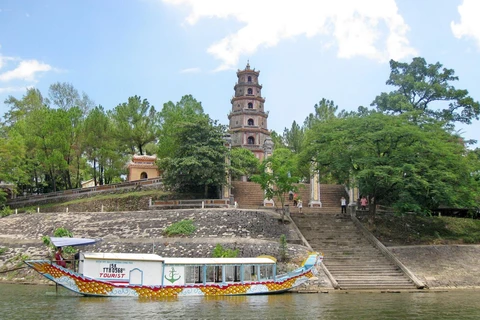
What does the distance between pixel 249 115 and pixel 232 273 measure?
132ft

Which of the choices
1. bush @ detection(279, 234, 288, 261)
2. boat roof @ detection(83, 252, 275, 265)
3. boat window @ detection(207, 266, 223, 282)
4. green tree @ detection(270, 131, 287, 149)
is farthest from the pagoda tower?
boat window @ detection(207, 266, 223, 282)

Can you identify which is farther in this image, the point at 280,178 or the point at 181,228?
the point at 280,178

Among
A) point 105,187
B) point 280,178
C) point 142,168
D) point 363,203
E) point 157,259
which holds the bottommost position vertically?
point 157,259

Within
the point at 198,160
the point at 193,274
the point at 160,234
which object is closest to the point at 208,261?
the point at 193,274

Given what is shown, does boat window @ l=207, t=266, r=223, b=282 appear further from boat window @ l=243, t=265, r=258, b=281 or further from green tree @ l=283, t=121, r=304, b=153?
green tree @ l=283, t=121, r=304, b=153

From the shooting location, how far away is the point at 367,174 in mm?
28797

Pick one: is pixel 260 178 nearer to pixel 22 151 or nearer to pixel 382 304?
pixel 382 304

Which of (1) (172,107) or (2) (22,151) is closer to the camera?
(2) (22,151)

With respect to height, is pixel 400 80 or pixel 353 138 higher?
pixel 400 80

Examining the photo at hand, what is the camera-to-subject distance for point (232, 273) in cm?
2131

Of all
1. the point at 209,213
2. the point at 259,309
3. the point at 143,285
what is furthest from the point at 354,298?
the point at 209,213

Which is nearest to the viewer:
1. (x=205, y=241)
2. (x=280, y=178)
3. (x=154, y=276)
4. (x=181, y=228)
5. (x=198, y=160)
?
(x=154, y=276)

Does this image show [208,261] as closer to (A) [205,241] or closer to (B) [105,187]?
(A) [205,241]

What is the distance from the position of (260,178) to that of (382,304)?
47.0ft
